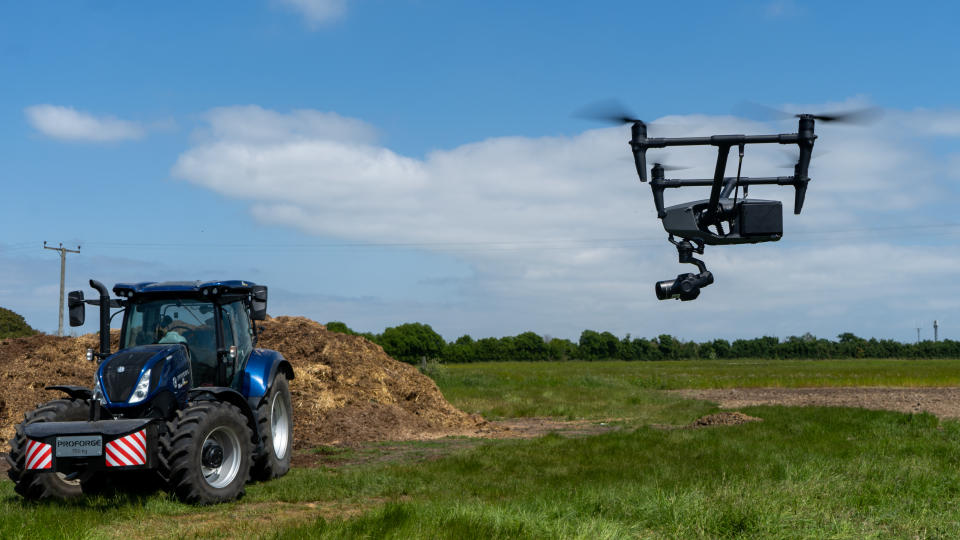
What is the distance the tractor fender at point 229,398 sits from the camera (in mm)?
10898

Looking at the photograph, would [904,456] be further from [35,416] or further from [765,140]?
[35,416]

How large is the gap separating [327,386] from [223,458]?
11.1 metres

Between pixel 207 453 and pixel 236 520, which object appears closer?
pixel 236 520

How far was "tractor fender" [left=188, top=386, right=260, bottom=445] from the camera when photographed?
35.8 feet

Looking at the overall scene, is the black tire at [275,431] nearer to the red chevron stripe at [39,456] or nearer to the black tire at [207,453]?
the black tire at [207,453]

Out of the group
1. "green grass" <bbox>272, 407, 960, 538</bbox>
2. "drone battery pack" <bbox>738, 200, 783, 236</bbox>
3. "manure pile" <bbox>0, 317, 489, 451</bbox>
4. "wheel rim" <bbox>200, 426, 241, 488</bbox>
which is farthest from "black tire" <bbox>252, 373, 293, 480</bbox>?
"drone battery pack" <bbox>738, 200, 783, 236</bbox>

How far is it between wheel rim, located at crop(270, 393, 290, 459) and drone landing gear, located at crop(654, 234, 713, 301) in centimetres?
761

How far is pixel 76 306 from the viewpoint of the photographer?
416 inches

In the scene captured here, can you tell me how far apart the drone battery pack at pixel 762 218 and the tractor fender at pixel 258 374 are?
25.3 ft

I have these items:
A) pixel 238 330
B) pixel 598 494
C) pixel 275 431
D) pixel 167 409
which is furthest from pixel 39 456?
pixel 598 494

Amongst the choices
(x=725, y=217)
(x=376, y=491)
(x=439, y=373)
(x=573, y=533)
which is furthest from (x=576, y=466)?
(x=439, y=373)

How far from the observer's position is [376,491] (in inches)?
444

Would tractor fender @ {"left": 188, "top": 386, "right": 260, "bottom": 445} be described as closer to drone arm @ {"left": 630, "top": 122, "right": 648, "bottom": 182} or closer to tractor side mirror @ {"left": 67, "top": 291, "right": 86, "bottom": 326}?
tractor side mirror @ {"left": 67, "top": 291, "right": 86, "bottom": 326}

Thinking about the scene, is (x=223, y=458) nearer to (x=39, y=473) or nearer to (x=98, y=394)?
(x=98, y=394)
